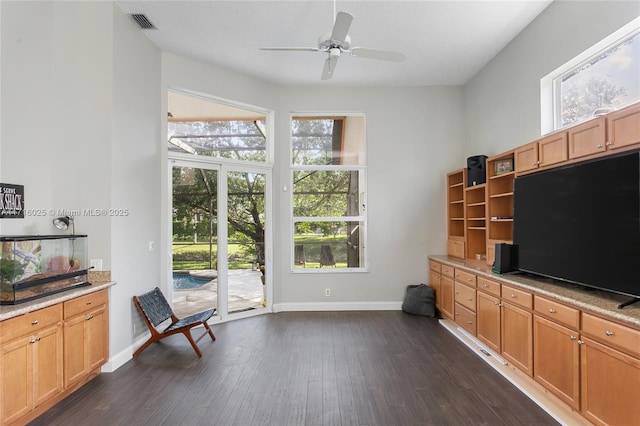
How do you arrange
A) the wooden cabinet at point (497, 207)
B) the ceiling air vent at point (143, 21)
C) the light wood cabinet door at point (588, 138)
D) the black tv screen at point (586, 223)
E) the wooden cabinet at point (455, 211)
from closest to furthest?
the black tv screen at point (586, 223) < the light wood cabinet door at point (588, 138) < the ceiling air vent at point (143, 21) < the wooden cabinet at point (497, 207) < the wooden cabinet at point (455, 211)

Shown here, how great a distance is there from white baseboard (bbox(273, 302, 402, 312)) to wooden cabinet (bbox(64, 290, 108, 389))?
2476mm

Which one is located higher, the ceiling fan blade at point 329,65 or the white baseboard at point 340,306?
the ceiling fan blade at point 329,65

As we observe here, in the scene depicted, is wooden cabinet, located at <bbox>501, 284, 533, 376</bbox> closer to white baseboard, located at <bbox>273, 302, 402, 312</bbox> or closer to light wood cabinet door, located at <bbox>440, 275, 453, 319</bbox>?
light wood cabinet door, located at <bbox>440, 275, 453, 319</bbox>

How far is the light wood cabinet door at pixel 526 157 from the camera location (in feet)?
10.2

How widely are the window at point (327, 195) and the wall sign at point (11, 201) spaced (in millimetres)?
3175

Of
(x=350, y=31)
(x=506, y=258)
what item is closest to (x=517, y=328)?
(x=506, y=258)

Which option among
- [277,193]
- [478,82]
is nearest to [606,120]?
[478,82]

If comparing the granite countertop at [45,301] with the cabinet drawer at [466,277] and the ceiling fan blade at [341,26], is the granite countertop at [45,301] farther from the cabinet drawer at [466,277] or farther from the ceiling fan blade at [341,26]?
the cabinet drawer at [466,277]

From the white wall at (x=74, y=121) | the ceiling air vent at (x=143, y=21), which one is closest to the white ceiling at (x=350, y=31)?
the ceiling air vent at (x=143, y=21)

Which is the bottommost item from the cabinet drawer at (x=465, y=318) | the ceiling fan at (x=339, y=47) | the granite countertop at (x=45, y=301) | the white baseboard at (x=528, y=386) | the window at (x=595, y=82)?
the white baseboard at (x=528, y=386)

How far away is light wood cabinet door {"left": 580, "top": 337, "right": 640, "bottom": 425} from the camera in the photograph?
1772mm

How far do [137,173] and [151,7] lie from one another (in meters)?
1.69

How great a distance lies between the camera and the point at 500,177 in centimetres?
378

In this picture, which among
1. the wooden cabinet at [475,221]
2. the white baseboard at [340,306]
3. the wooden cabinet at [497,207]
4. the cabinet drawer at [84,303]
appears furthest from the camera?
the white baseboard at [340,306]
